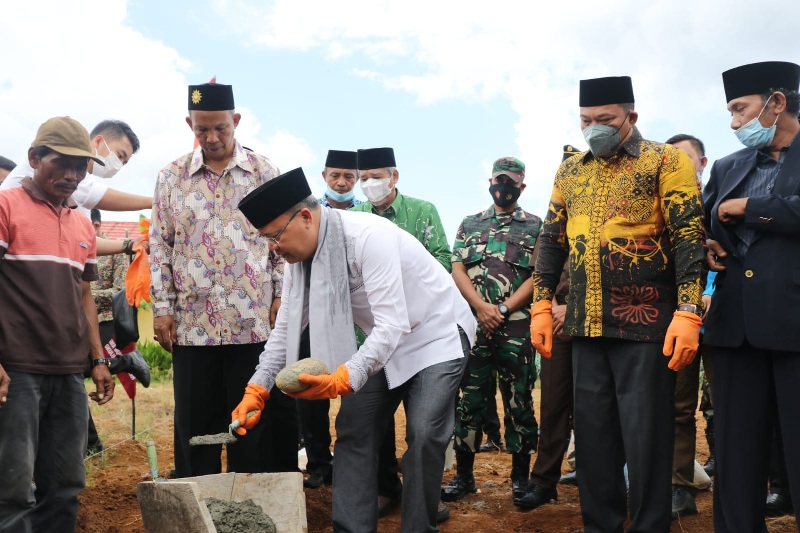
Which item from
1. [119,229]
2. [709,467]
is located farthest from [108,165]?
[119,229]

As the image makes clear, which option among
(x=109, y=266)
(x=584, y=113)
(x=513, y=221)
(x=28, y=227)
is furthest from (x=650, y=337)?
(x=109, y=266)

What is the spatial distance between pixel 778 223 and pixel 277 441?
3.09 m

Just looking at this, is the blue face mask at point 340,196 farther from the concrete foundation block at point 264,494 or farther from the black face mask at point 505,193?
the concrete foundation block at point 264,494

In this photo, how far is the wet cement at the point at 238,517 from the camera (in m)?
3.22

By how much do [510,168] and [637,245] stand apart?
1942mm

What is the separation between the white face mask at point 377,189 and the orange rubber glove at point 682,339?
2.57 metres

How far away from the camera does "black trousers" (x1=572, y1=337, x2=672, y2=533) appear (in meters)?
3.68

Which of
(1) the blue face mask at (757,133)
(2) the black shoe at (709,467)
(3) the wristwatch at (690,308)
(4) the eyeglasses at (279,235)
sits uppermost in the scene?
(1) the blue face mask at (757,133)

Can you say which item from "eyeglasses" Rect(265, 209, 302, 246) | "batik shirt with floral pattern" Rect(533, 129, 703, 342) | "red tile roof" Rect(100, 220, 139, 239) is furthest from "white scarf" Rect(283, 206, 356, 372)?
"red tile roof" Rect(100, 220, 139, 239)

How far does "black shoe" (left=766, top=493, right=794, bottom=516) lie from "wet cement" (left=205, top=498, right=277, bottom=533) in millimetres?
3011

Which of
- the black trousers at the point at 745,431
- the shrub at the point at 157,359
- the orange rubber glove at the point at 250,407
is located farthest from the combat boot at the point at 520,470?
the shrub at the point at 157,359

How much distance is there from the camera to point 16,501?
351cm

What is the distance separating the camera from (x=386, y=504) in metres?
4.87

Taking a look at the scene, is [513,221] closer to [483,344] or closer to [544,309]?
[483,344]
